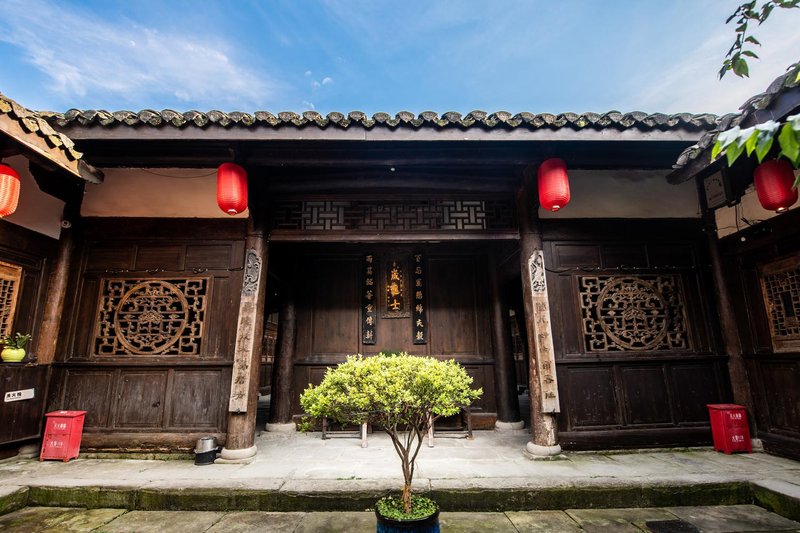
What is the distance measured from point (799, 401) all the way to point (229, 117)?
705cm

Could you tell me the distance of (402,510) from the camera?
2.49 metres

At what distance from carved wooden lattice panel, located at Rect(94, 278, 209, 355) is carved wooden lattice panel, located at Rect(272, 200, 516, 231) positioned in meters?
1.51

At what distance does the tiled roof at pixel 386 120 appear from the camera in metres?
4.05

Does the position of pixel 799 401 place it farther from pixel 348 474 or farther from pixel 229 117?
pixel 229 117

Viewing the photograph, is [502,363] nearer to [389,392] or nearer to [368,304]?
[368,304]

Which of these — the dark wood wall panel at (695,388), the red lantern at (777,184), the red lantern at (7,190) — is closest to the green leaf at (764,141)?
the red lantern at (777,184)

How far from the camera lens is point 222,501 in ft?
11.4

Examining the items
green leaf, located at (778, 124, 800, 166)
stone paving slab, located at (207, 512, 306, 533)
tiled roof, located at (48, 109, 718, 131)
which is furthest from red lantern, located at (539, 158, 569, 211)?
stone paving slab, located at (207, 512, 306, 533)

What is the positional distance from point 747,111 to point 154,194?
6.85 metres

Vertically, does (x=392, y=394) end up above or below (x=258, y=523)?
above

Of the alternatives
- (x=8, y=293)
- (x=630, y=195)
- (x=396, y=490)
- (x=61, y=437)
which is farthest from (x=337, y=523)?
(x=630, y=195)

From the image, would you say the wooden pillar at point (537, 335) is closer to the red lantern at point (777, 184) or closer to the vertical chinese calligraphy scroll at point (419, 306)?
the vertical chinese calligraphy scroll at point (419, 306)

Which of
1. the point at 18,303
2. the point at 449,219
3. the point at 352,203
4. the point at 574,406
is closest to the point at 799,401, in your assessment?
the point at 574,406

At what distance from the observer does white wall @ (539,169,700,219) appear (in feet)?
17.5
